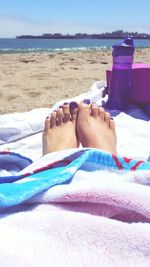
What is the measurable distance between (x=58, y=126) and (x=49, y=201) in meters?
0.74

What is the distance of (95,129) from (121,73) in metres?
0.50

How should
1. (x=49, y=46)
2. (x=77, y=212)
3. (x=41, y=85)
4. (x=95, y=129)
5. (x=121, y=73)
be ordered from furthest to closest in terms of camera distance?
(x=49, y=46) < (x=41, y=85) < (x=121, y=73) < (x=95, y=129) < (x=77, y=212)

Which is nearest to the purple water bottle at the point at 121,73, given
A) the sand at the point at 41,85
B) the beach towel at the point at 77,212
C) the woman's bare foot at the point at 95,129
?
the woman's bare foot at the point at 95,129

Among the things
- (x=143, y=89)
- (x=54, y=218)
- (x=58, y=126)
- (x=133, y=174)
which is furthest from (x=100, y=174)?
(x=143, y=89)

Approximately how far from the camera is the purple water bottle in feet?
5.64

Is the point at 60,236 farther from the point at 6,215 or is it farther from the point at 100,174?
the point at 100,174

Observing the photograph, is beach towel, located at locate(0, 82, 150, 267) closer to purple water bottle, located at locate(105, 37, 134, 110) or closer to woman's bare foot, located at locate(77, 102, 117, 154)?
woman's bare foot, located at locate(77, 102, 117, 154)

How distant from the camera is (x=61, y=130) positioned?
4.40 feet

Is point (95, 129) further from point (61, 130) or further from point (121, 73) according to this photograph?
point (121, 73)

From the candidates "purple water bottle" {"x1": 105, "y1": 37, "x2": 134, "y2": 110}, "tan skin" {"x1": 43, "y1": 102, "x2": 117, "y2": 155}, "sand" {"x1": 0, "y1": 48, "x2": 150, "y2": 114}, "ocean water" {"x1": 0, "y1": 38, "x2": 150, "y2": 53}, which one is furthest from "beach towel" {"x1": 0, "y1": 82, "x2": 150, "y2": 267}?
"ocean water" {"x1": 0, "y1": 38, "x2": 150, "y2": 53}

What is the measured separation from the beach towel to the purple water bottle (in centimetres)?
95

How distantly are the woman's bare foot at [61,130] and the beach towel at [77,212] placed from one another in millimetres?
363

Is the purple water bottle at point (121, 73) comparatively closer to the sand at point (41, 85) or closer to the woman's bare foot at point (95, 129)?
the woman's bare foot at point (95, 129)

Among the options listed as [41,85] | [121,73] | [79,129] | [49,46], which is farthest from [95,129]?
[49,46]
